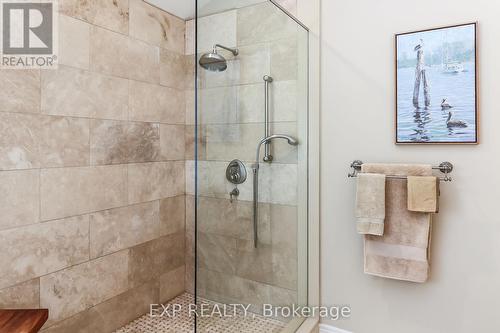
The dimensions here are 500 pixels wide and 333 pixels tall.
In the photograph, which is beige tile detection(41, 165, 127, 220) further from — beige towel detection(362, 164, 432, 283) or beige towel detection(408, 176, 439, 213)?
beige towel detection(408, 176, 439, 213)

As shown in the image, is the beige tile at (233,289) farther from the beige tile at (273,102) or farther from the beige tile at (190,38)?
the beige tile at (190,38)

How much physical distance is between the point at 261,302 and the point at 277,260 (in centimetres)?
24

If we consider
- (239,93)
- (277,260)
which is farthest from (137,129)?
(277,260)

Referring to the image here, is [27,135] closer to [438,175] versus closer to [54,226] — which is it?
[54,226]

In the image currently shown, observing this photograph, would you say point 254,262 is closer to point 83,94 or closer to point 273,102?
point 273,102

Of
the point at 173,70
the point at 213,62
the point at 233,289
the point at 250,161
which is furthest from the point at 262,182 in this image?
the point at 173,70

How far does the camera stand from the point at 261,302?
1.64 meters

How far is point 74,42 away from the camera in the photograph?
1.89m

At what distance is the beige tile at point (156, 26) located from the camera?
228 centimetres

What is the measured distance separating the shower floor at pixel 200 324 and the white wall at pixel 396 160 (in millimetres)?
578

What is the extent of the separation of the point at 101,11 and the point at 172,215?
4.96 feet

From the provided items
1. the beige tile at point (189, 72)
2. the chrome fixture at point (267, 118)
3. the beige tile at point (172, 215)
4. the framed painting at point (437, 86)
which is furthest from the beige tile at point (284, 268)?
the beige tile at point (189, 72)

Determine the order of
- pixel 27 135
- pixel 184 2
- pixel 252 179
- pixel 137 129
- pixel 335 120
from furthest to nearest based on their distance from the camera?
pixel 184 2, pixel 137 129, pixel 335 120, pixel 27 135, pixel 252 179

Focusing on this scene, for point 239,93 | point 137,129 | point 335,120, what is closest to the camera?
point 239,93
